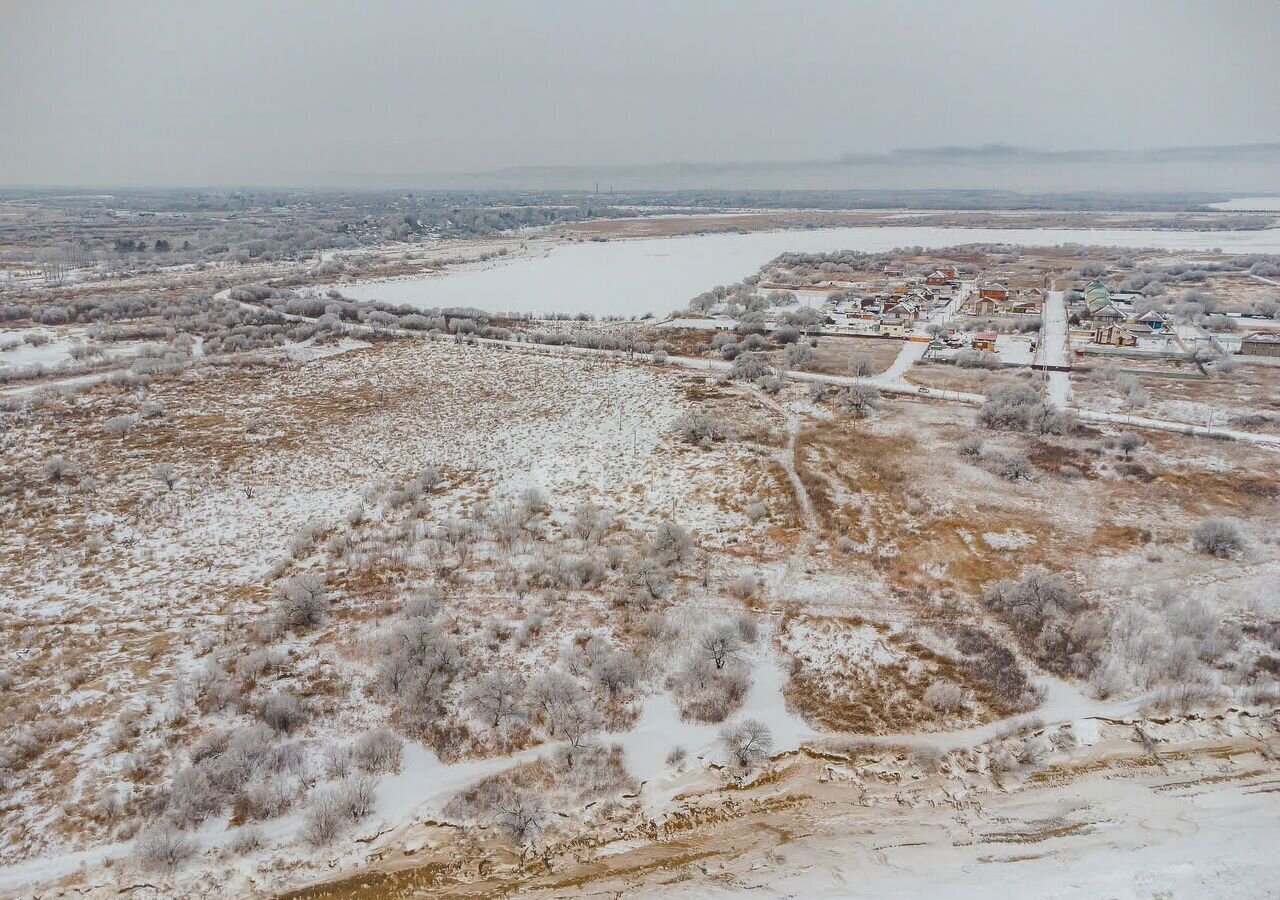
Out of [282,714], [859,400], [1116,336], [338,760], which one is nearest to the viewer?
[338,760]

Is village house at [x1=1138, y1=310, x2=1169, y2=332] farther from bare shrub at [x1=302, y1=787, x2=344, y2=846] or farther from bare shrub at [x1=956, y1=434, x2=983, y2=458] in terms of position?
bare shrub at [x1=302, y1=787, x2=344, y2=846]

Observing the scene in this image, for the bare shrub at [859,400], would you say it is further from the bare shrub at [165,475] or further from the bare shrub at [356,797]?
the bare shrub at [165,475]

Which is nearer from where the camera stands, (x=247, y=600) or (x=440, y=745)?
(x=440, y=745)

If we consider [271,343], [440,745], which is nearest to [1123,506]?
[440,745]

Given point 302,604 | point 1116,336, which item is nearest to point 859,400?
point 1116,336

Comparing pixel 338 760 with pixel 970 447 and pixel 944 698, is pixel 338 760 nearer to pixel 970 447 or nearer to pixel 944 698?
pixel 944 698

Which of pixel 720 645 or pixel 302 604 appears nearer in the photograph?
pixel 720 645

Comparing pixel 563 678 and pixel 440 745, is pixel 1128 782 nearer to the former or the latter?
pixel 563 678

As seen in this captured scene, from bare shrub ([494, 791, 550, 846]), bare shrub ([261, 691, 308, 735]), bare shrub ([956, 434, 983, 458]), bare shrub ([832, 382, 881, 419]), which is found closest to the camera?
bare shrub ([494, 791, 550, 846])

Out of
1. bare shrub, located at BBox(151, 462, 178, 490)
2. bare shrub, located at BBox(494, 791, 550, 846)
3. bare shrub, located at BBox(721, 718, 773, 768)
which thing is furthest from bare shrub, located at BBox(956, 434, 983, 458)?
bare shrub, located at BBox(151, 462, 178, 490)
